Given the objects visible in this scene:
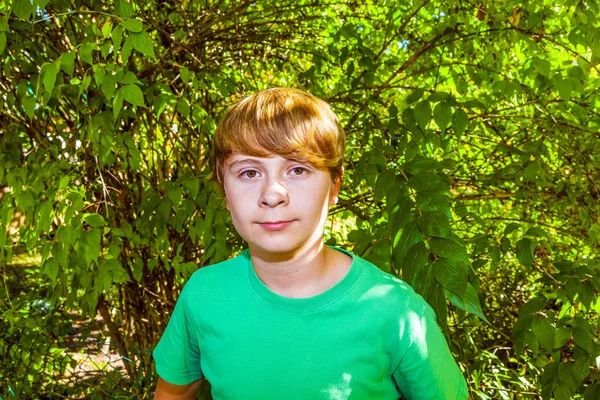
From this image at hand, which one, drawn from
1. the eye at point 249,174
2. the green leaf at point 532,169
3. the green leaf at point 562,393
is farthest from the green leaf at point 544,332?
the green leaf at point 532,169

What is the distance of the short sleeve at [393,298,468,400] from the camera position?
49.4 inches

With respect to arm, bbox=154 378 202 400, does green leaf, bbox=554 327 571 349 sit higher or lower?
higher

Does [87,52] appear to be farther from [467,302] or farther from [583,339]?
[583,339]

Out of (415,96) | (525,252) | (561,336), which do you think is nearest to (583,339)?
(561,336)

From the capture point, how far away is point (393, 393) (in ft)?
4.38

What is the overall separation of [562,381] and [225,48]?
2.15 meters

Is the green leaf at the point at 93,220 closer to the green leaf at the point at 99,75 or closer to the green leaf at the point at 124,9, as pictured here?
the green leaf at the point at 99,75

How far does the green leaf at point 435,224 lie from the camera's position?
1399 millimetres

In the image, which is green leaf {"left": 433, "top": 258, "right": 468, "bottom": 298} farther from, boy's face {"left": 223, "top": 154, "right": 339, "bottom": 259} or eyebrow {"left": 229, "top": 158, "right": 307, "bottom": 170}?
eyebrow {"left": 229, "top": 158, "right": 307, "bottom": 170}

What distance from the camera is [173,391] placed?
5.04 feet

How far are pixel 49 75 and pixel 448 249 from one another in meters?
1.10

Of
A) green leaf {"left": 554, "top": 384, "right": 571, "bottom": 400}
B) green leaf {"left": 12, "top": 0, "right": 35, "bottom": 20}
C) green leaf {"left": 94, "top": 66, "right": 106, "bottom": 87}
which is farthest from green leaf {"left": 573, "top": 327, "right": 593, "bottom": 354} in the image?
green leaf {"left": 12, "top": 0, "right": 35, "bottom": 20}

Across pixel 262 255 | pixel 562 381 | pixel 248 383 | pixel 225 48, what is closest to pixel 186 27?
pixel 225 48

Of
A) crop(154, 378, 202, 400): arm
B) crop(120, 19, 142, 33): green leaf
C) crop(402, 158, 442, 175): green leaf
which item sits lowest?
crop(154, 378, 202, 400): arm
